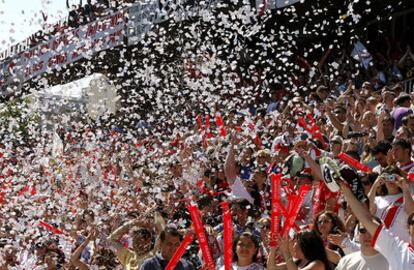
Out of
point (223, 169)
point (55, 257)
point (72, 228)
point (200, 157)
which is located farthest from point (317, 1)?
point (55, 257)

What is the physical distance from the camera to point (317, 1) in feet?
42.2

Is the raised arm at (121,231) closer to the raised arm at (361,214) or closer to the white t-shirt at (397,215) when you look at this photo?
the white t-shirt at (397,215)

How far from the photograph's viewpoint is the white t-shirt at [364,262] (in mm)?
3992

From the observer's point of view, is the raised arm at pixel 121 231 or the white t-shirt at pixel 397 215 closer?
the white t-shirt at pixel 397 215

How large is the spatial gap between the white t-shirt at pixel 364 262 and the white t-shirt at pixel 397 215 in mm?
694

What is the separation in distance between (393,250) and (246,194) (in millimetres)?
2882

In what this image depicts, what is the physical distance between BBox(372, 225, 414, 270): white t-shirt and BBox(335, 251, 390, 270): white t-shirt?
9 cm

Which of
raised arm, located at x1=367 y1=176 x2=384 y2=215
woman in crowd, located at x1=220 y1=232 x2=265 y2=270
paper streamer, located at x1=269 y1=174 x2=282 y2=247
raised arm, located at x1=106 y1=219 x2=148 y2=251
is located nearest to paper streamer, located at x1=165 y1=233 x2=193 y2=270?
woman in crowd, located at x1=220 y1=232 x2=265 y2=270

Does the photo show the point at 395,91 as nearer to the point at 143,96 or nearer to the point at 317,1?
the point at 317,1

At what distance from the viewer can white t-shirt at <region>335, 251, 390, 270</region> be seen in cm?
399

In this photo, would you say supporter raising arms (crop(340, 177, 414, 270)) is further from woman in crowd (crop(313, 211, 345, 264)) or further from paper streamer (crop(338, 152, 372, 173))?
paper streamer (crop(338, 152, 372, 173))

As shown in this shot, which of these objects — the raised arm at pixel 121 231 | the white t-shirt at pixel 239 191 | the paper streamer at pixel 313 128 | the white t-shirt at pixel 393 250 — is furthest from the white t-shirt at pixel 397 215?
the paper streamer at pixel 313 128

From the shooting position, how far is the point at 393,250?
12.7 ft

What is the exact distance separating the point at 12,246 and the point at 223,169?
7.10 feet
